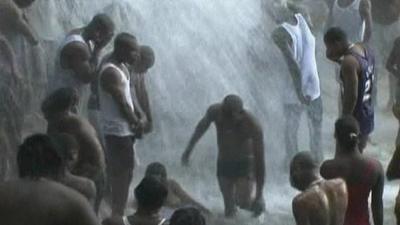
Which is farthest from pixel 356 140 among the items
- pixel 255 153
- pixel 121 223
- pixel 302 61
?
pixel 302 61

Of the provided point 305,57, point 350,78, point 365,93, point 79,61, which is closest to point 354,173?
point 350,78

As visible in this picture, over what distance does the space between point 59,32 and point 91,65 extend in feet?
10.2

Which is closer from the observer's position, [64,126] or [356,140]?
[356,140]

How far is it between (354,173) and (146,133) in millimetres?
2607

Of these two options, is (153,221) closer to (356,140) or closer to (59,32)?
(356,140)

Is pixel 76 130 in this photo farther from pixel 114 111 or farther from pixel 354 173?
pixel 354 173

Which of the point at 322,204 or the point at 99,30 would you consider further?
the point at 99,30

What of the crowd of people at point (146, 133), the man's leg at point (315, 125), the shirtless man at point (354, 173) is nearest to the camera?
the crowd of people at point (146, 133)

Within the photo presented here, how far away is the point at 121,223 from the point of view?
735cm

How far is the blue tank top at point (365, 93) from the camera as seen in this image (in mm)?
9535

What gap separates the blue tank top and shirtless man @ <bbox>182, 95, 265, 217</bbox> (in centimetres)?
A: 120

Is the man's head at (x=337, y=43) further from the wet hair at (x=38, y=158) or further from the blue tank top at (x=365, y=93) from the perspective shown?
the wet hair at (x=38, y=158)

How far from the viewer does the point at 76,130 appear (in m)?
9.16

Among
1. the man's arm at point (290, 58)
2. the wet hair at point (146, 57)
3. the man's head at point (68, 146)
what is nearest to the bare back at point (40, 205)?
the man's head at point (68, 146)
